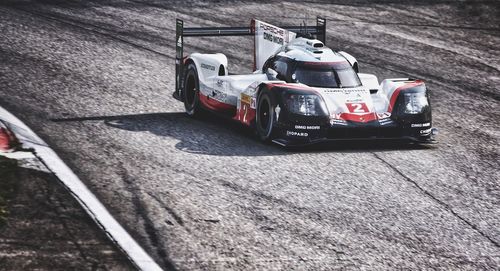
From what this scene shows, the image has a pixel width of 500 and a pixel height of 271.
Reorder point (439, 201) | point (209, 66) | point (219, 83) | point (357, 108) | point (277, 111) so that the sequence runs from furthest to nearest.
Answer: point (209, 66), point (219, 83), point (357, 108), point (277, 111), point (439, 201)

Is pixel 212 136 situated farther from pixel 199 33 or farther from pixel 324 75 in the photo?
pixel 199 33

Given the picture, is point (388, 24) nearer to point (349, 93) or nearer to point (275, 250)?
point (349, 93)

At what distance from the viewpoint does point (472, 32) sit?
2519cm

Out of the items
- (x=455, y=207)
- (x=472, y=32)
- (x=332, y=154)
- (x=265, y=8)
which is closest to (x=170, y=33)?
(x=265, y=8)

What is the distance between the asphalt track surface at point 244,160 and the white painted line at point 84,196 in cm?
15

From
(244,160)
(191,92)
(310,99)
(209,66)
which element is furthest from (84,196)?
(191,92)

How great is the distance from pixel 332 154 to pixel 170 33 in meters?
9.76

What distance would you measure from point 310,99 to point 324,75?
2.72 ft

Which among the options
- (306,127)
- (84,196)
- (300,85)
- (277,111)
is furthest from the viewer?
(300,85)

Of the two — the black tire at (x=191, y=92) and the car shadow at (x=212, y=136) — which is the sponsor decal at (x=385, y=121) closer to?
the car shadow at (x=212, y=136)

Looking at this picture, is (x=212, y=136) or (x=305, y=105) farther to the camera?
(x=212, y=136)

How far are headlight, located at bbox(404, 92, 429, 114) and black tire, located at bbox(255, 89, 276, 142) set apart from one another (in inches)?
76.4

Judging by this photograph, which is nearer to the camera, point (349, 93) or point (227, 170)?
point (227, 170)

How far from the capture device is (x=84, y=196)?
1121cm
